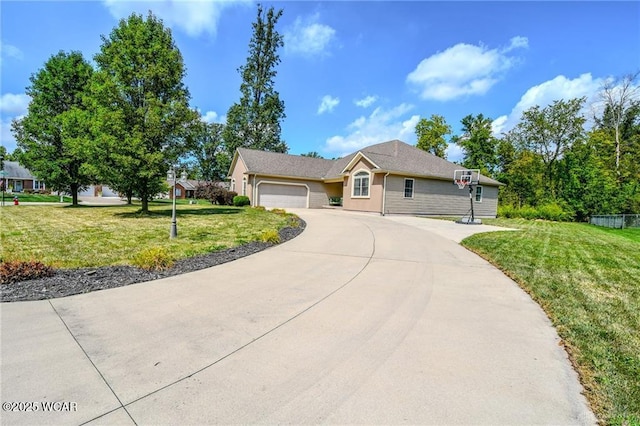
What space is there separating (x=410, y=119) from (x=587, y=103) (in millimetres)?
18350

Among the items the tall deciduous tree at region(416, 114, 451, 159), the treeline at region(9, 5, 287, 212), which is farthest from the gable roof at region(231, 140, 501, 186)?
the tall deciduous tree at region(416, 114, 451, 159)

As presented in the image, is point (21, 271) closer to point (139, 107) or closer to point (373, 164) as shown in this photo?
point (139, 107)

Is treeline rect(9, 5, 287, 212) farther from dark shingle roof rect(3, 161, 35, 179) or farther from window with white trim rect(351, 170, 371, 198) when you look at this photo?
dark shingle roof rect(3, 161, 35, 179)

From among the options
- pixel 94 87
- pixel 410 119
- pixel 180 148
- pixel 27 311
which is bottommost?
pixel 27 311

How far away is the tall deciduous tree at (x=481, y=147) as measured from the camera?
3650 cm

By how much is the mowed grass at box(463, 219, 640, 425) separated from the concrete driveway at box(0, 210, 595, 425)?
0.18 metres

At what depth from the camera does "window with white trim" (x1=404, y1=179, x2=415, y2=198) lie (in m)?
20.1

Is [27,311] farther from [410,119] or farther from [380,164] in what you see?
[410,119]

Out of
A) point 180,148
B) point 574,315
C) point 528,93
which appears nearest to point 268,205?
point 180,148

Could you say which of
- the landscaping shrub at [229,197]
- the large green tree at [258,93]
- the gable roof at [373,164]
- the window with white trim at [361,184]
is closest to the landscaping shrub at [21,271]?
the gable roof at [373,164]

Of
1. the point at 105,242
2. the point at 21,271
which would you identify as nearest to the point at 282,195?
the point at 105,242

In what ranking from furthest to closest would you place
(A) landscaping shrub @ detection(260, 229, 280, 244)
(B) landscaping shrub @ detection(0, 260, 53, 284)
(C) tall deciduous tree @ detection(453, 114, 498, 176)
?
(C) tall deciduous tree @ detection(453, 114, 498, 176) < (A) landscaping shrub @ detection(260, 229, 280, 244) < (B) landscaping shrub @ detection(0, 260, 53, 284)

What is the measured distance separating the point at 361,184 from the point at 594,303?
57.1 feet

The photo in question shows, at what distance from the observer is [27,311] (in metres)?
3.66
